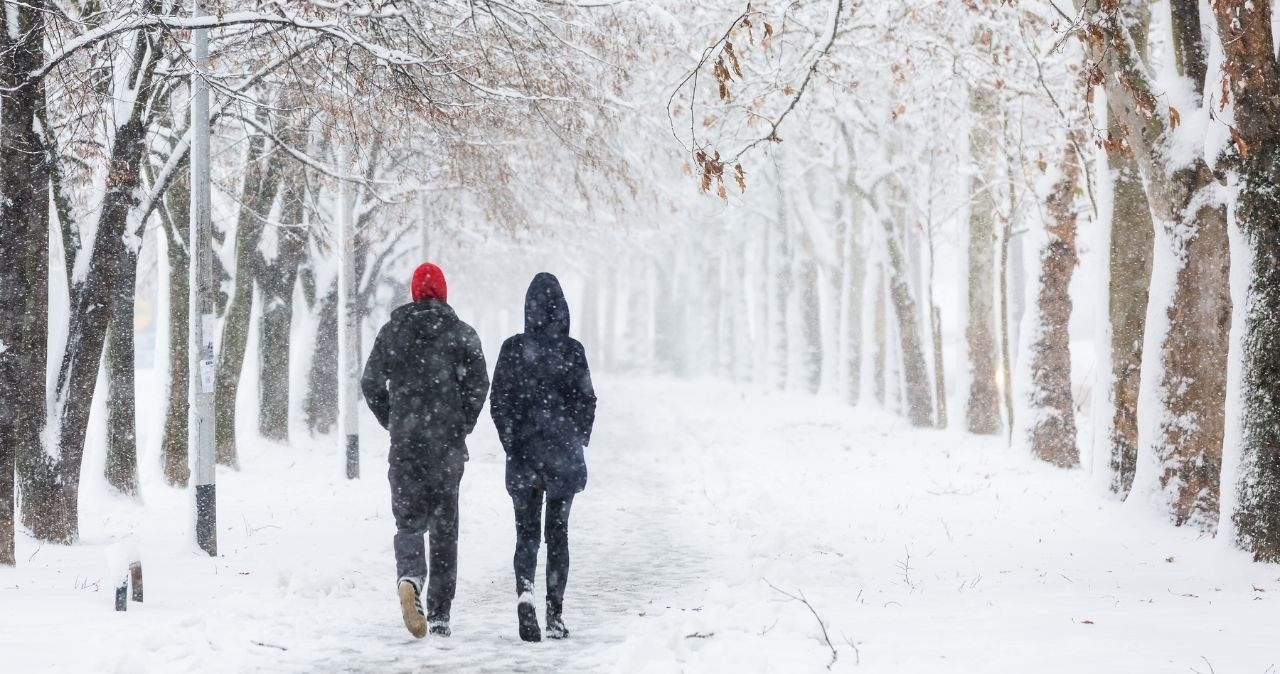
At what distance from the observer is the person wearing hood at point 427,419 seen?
21.4ft

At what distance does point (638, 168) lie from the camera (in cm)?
1659

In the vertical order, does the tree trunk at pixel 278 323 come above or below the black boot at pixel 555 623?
above

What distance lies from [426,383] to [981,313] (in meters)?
14.9

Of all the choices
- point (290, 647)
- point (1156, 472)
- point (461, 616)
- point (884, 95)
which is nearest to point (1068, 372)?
point (1156, 472)

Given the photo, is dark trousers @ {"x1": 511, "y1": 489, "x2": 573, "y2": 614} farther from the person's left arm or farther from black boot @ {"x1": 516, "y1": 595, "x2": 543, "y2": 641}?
the person's left arm

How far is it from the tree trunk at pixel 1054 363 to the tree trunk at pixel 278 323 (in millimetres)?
11897

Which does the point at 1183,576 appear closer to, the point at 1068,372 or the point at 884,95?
the point at 1068,372

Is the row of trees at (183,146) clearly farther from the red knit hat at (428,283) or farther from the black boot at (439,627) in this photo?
the black boot at (439,627)

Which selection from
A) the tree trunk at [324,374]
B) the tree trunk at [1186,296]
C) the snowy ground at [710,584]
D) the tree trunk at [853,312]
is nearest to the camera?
the snowy ground at [710,584]

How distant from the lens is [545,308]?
6.52 metres

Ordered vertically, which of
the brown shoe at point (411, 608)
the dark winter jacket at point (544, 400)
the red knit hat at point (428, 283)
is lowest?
the brown shoe at point (411, 608)

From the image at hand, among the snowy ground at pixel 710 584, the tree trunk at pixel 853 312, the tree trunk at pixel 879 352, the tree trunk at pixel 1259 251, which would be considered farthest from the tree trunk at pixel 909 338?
the tree trunk at pixel 1259 251

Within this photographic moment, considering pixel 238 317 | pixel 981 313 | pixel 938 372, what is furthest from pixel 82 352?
pixel 938 372

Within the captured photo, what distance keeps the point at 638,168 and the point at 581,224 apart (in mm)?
9919
